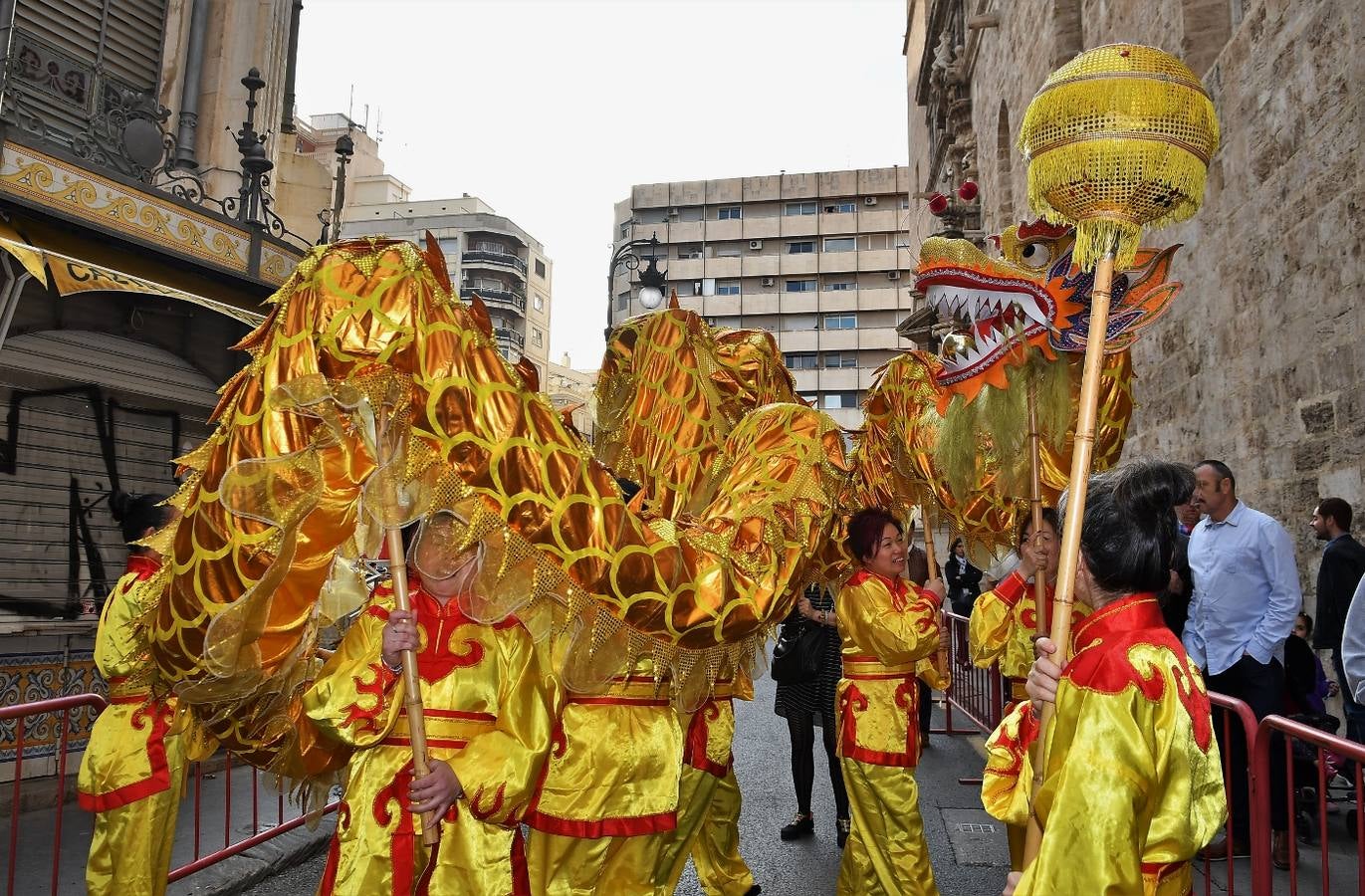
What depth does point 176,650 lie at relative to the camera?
2102 mm

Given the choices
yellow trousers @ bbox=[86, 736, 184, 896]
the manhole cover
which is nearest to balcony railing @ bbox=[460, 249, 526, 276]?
the manhole cover

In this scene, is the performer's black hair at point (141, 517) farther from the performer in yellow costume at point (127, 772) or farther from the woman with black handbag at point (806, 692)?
the woman with black handbag at point (806, 692)

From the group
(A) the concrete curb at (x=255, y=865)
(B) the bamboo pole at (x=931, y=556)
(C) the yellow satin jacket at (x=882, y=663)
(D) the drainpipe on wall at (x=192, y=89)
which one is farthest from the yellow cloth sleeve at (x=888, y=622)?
(D) the drainpipe on wall at (x=192, y=89)

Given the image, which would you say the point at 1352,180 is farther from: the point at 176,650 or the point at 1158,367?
the point at 176,650

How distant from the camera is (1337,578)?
196 inches

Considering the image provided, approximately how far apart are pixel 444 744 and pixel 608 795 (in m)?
0.75

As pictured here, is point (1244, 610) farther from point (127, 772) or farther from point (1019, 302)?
point (127, 772)

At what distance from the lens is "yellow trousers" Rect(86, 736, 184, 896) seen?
159 inches

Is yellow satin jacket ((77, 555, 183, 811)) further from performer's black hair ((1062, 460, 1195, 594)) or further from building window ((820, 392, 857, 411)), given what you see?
building window ((820, 392, 857, 411))

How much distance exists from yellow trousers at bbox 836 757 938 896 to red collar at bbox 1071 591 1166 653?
2545 millimetres

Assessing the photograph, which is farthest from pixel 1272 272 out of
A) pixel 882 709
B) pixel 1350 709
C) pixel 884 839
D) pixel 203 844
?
pixel 203 844

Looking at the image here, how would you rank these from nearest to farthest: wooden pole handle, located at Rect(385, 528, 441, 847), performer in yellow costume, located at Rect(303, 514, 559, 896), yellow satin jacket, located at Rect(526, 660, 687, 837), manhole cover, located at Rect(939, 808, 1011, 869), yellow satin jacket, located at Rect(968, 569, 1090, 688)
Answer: wooden pole handle, located at Rect(385, 528, 441, 847), performer in yellow costume, located at Rect(303, 514, 559, 896), yellow satin jacket, located at Rect(526, 660, 687, 837), yellow satin jacket, located at Rect(968, 569, 1090, 688), manhole cover, located at Rect(939, 808, 1011, 869)

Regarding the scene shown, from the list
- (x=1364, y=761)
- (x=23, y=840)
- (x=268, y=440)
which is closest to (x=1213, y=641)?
(x=1364, y=761)

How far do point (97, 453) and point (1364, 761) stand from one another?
8.11 metres
